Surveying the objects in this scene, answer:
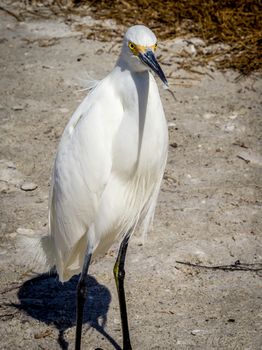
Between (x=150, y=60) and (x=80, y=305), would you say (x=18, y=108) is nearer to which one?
(x=80, y=305)

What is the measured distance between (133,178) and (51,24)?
11.9ft

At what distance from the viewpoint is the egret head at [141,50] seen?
8.61ft

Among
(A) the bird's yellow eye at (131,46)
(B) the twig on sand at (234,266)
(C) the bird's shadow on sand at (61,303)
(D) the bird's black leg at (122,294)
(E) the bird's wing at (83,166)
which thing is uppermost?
(A) the bird's yellow eye at (131,46)

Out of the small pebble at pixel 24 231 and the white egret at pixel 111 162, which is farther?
the small pebble at pixel 24 231

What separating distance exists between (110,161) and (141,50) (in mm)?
538

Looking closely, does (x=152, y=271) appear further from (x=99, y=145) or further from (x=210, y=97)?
(x=210, y=97)

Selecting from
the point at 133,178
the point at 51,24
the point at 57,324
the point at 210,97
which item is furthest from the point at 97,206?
the point at 51,24

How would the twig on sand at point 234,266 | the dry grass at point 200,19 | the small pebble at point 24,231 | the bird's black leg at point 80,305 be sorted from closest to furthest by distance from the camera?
the bird's black leg at point 80,305, the twig on sand at point 234,266, the small pebble at point 24,231, the dry grass at point 200,19

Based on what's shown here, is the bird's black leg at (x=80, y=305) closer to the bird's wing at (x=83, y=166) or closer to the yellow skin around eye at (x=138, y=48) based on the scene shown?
the bird's wing at (x=83, y=166)

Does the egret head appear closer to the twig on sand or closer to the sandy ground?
the sandy ground

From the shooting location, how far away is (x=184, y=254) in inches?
153

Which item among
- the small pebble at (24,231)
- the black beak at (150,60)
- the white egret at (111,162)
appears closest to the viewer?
the black beak at (150,60)

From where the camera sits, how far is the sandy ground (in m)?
3.44

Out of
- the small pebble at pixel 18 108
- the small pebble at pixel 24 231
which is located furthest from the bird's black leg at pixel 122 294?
the small pebble at pixel 18 108
